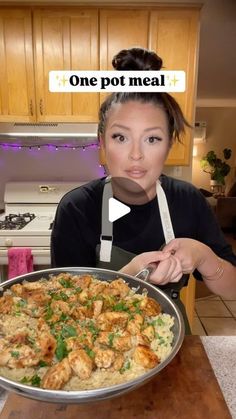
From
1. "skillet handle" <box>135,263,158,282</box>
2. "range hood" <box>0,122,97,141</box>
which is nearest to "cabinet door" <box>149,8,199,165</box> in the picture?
"range hood" <box>0,122,97,141</box>

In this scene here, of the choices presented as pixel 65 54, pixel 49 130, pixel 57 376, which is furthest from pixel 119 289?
pixel 65 54

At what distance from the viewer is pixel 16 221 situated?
1.89m

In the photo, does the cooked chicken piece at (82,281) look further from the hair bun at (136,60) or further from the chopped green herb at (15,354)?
the hair bun at (136,60)

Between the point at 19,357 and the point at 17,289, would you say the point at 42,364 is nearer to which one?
the point at 19,357

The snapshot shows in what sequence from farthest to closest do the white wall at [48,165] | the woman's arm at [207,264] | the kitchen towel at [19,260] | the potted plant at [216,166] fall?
the potted plant at [216,166] < the white wall at [48,165] < the kitchen towel at [19,260] < the woman's arm at [207,264]

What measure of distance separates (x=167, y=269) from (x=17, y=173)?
1865 mm

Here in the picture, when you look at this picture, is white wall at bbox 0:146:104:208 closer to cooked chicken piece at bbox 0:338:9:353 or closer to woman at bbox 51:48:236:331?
woman at bbox 51:48:236:331

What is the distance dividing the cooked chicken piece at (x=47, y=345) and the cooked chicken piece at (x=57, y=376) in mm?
32

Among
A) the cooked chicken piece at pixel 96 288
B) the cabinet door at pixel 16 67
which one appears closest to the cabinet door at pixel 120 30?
the cabinet door at pixel 16 67

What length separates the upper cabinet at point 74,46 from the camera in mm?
1791

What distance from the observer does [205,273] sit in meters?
0.85

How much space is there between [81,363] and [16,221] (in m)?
1.57

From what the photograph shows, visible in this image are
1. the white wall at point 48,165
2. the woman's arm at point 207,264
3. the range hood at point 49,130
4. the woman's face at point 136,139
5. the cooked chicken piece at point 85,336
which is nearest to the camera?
the cooked chicken piece at point 85,336

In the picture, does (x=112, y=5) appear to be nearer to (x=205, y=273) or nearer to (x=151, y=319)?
(x=205, y=273)
